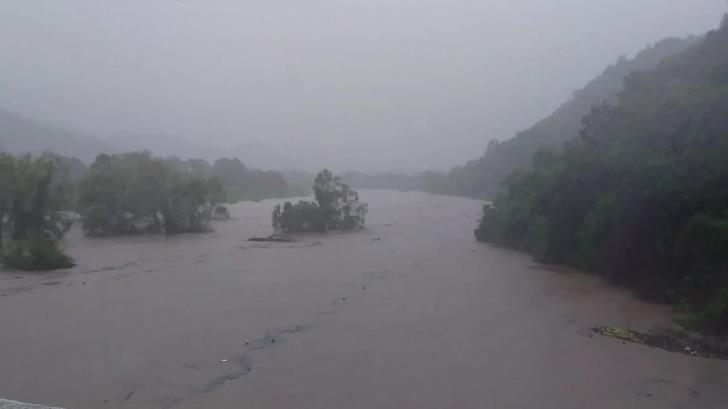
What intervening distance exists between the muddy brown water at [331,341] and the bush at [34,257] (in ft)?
2.23

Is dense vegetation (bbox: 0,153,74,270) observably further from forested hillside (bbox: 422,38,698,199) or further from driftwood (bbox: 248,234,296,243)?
forested hillside (bbox: 422,38,698,199)

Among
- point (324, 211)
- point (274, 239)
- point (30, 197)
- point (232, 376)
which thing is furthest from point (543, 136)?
point (232, 376)

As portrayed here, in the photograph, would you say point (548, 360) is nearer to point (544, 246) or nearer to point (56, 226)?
point (544, 246)

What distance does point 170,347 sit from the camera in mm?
10164

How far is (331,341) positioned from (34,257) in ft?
36.9

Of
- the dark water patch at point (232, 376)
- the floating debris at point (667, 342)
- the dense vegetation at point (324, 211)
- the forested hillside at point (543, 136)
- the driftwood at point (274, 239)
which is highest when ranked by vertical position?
the forested hillside at point (543, 136)

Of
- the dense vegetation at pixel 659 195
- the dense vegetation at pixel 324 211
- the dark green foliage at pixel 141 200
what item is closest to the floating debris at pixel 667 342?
the dense vegetation at pixel 659 195

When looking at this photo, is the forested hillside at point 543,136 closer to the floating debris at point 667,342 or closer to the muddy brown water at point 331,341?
the muddy brown water at point 331,341

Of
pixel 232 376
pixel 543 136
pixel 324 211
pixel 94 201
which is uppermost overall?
pixel 543 136

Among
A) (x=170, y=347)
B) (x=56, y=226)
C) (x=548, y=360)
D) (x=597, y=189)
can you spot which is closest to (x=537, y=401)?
(x=548, y=360)

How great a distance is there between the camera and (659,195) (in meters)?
14.1

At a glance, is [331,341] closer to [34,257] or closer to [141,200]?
[34,257]

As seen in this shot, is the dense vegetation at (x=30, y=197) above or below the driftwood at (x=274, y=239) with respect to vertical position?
above

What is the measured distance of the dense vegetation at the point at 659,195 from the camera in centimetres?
1298
